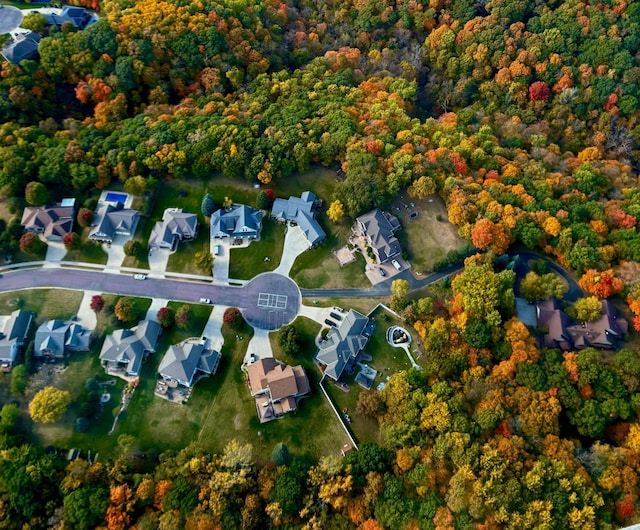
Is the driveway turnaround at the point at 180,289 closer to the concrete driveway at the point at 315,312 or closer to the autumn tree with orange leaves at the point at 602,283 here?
the concrete driveway at the point at 315,312

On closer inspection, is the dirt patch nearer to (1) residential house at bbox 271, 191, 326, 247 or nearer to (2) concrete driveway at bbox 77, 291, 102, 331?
(1) residential house at bbox 271, 191, 326, 247

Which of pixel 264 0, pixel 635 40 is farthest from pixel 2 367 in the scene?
pixel 635 40

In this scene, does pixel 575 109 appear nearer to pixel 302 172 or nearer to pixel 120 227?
pixel 302 172

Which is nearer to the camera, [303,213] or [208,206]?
[208,206]

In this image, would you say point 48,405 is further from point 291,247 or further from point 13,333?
point 291,247

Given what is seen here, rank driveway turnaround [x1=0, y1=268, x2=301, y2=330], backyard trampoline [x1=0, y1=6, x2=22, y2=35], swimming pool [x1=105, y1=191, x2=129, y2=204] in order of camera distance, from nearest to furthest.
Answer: driveway turnaround [x1=0, y1=268, x2=301, y2=330] → swimming pool [x1=105, y1=191, x2=129, y2=204] → backyard trampoline [x1=0, y1=6, x2=22, y2=35]

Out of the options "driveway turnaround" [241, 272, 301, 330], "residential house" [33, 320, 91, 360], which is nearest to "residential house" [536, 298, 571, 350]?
"driveway turnaround" [241, 272, 301, 330]

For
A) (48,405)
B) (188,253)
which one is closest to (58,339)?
(48,405)
